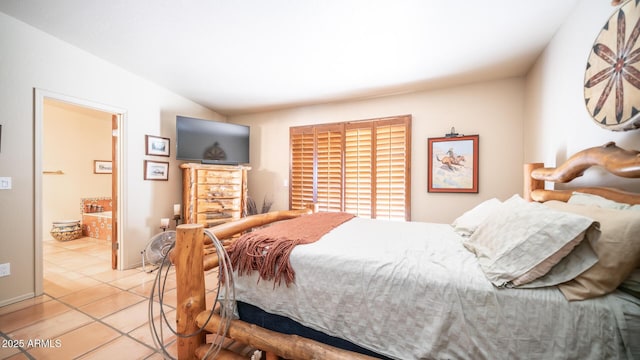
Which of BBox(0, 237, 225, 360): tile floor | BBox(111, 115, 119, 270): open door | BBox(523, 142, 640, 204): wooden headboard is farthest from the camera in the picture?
BBox(111, 115, 119, 270): open door

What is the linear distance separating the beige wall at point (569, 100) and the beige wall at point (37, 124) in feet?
15.0

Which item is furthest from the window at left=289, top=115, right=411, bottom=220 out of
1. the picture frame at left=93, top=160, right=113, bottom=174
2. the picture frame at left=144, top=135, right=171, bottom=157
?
the picture frame at left=93, top=160, right=113, bottom=174

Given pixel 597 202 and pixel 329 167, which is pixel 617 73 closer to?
pixel 597 202

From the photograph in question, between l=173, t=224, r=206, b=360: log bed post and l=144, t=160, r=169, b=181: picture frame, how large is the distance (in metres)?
2.59

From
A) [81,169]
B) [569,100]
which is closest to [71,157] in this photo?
[81,169]

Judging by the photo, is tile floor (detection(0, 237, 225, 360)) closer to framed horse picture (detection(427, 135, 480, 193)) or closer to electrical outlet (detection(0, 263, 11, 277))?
electrical outlet (detection(0, 263, 11, 277))

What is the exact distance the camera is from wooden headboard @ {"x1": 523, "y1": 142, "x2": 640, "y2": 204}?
1.07 metres

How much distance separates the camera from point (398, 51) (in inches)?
92.7

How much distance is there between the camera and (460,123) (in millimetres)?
3037

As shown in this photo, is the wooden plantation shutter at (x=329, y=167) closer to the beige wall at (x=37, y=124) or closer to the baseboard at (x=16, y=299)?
the beige wall at (x=37, y=124)

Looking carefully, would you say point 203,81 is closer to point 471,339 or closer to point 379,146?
point 379,146

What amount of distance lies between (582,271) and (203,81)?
3924 mm

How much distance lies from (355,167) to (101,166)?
550 centimetres

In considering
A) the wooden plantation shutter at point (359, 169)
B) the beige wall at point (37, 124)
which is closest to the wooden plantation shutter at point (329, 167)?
the wooden plantation shutter at point (359, 169)
